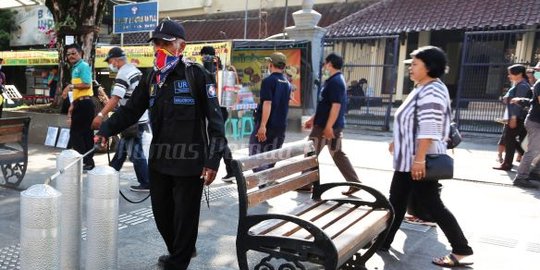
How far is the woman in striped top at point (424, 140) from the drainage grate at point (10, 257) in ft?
9.44

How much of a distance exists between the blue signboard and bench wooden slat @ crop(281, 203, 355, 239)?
8298mm

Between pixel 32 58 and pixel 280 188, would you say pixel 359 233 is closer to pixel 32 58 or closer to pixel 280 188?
pixel 280 188

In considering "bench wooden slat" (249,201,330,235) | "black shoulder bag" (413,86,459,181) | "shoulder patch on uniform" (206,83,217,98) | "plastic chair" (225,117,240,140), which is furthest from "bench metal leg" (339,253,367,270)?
"plastic chair" (225,117,240,140)

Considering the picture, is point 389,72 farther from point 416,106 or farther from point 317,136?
point 416,106

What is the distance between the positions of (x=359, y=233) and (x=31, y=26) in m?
25.4

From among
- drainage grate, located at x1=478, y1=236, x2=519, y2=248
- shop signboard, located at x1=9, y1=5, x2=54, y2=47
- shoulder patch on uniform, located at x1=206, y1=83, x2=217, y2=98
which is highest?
shop signboard, located at x1=9, y1=5, x2=54, y2=47

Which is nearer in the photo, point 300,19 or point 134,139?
point 134,139

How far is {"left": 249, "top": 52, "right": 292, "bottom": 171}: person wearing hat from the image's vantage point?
207 inches

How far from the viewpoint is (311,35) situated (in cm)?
1228

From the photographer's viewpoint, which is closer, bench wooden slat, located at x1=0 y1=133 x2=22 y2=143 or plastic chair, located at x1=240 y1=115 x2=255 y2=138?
bench wooden slat, located at x1=0 y1=133 x2=22 y2=143

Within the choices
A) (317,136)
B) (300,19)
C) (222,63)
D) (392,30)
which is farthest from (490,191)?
(392,30)

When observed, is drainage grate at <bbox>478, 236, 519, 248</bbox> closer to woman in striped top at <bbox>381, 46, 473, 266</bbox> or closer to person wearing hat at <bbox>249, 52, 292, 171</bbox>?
woman in striped top at <bbox>381, 46, 473, 266</bbox>

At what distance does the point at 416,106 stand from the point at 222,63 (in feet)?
24.0

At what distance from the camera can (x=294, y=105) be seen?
12039 millimetres
